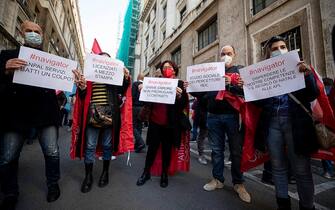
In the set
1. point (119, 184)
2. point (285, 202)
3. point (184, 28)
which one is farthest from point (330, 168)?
point (184, 28)

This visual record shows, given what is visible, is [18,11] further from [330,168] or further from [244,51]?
[330,168]

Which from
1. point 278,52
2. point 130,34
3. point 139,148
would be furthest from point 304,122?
point 130,34

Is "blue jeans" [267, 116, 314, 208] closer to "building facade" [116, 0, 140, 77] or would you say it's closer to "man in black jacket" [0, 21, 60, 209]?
"man in black jacket" [0, 21, 60, 209]

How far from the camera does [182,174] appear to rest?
3635mm

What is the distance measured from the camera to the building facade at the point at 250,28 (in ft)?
18.0

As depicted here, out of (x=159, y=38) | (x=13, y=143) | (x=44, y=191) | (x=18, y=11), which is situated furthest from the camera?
(x=159, y=38)

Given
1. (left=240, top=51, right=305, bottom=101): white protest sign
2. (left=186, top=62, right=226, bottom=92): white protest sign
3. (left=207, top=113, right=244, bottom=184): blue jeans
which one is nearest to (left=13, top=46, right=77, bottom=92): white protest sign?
(left=186, top=62, right=226, bottom=92): white protest sign

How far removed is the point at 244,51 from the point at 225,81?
6402mm

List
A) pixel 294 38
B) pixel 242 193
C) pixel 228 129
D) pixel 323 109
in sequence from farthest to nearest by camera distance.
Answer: pixel 294 38, pixel 228 129, pixel 242 193, pixel 323 109

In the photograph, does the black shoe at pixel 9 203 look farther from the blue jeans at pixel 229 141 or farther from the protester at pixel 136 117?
the protester at pixel 136 117

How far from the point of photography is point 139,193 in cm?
268

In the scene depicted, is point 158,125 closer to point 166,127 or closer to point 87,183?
point 166,127

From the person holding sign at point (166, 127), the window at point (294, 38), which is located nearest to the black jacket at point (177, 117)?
the person holding sign at point (166, 127)

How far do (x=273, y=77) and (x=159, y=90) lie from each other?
4.89 feet
